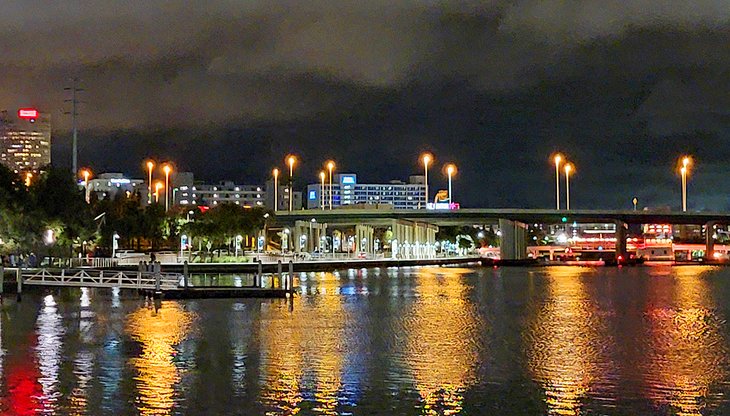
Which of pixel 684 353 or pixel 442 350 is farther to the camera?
pixel 442 350

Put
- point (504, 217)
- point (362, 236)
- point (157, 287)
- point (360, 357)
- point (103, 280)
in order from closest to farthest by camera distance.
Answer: point (360, 357) < point (157, 287) < point (103, 280) < point (504, 217) < point (362, 236)

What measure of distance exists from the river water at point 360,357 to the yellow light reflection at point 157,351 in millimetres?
57

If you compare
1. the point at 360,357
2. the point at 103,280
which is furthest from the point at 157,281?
the point at 360,357

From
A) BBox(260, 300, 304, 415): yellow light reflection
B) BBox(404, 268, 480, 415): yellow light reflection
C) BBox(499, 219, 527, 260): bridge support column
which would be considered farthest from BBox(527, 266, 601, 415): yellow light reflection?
BBox(499, 219, 527, 260): bridge support column

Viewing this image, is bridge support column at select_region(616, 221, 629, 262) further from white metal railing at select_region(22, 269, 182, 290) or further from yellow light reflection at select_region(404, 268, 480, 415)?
white metal railing at select_region(22, 269, 182, 290)

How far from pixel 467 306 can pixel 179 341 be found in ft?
74.3

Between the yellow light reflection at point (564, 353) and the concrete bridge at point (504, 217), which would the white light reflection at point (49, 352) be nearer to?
the yellow light reflection at point (564, 353)

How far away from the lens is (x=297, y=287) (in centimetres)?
6925

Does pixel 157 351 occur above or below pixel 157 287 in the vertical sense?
below

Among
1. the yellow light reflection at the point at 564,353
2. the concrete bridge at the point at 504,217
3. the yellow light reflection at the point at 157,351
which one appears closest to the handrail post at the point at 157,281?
the yellow light reflection at the point at 157,351

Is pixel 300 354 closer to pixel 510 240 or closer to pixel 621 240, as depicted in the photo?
pixel 510 240

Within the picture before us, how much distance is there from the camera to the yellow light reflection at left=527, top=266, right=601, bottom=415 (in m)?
23.3

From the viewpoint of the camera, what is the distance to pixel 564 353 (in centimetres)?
3122

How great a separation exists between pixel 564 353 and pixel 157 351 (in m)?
13.6
